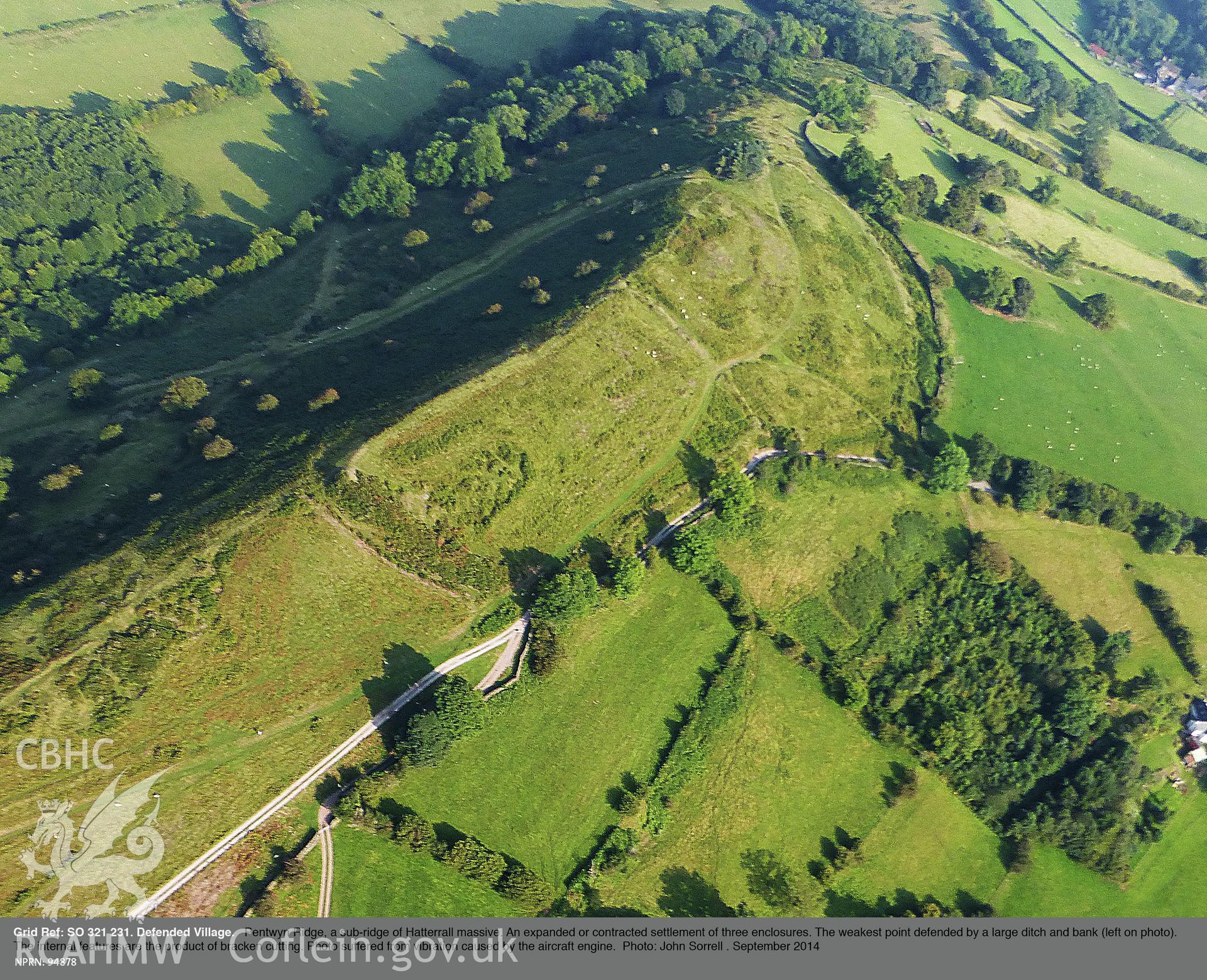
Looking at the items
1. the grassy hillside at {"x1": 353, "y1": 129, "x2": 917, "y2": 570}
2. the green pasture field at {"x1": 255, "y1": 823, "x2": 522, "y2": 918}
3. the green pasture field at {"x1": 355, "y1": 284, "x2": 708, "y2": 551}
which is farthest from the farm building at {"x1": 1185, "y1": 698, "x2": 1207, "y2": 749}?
the green pasture field at {"x1": 255, "y1": 823, "x2": 522, "y2": 918}

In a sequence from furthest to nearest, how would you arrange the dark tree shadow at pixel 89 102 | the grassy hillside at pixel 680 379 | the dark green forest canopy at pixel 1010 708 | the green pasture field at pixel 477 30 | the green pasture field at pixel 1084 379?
the green pasture field at pixel 477 30, the dark tree shadow at pixel 89 102, the green pasture field at pixel 1084 379, the grassy hillside at pixel 680 379, the dark green forest canopy at pixel 1010 708

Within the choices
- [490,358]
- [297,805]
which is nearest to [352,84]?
[490,358]

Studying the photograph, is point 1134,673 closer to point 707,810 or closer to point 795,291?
point 707,810

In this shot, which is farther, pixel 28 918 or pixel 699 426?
pixel 699 426

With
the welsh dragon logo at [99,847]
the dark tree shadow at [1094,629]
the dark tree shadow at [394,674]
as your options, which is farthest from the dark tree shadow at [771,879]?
the welsh dragon logo at [99,847]

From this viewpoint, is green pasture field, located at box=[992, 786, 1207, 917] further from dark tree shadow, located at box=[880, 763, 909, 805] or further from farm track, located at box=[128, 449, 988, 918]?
farm track, located at box=[128, 449, 988, 918]

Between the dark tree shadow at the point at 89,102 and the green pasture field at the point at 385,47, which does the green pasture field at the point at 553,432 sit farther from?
the dark tree shadow at the point at 89,102
